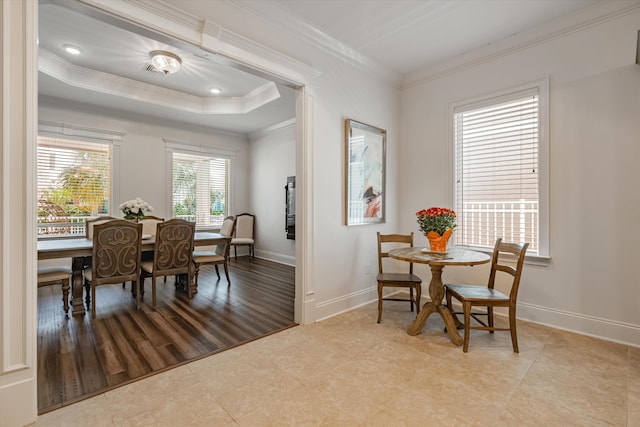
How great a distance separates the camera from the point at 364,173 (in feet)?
11.8

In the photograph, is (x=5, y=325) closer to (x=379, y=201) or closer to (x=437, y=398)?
(x=437, y=398)

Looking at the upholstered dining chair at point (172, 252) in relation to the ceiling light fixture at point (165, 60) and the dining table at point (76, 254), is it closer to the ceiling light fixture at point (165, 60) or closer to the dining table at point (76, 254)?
the dining table at point (76, 254)

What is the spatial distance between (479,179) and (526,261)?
1000mm

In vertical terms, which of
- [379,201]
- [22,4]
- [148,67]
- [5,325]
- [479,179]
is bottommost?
[5,325]

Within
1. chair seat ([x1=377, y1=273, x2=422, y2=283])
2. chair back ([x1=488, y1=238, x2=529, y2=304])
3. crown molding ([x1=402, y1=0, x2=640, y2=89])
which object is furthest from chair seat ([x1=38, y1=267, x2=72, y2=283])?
crown molding ([x1=402, y1=0, x2=640, y2=89])

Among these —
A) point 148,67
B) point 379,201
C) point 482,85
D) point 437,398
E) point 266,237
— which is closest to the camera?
point 437,398

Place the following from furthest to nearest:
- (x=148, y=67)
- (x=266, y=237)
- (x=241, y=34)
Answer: (x=266, y=237), (x=148, y=67), (x=241, y=34)

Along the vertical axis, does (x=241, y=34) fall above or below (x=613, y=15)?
below

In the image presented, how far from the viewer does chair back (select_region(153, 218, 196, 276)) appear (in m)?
3.54

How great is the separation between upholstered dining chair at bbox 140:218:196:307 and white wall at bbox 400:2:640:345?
3.86m

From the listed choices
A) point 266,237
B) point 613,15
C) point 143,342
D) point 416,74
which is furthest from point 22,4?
point 266,237

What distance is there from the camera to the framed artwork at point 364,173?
3391mm

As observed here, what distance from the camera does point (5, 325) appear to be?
1.56 metres

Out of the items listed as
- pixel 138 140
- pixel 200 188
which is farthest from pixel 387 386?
pixel 138 140
